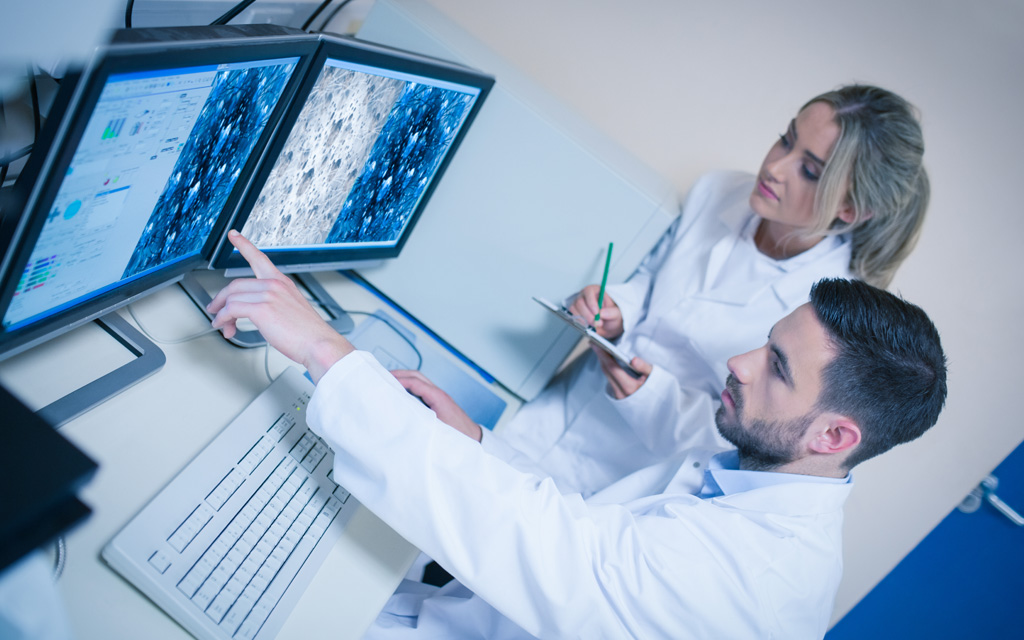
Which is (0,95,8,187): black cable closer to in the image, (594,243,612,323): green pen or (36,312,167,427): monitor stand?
(36,312,167,427): monitor stand

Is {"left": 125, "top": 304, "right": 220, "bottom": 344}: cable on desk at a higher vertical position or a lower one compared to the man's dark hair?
lower

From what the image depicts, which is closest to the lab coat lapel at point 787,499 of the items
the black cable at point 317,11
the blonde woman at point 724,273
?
the blonde woman at point 724,273

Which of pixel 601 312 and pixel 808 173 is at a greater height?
pixel 808 173

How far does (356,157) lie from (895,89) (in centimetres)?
116

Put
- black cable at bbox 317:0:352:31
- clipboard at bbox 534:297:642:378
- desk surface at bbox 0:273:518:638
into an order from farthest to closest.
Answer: black cable at bbox 317:0:352:31 < clipboard at bbox 534:297:642:378 < desk surface at bbox 0:273:518:638

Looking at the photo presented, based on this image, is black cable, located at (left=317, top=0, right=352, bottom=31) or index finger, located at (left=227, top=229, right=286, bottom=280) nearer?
index finger, located at (left=227, top=229, right=286, bottom=280)

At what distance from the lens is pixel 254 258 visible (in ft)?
2.68

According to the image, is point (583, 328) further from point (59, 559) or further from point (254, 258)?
point (59, 559)

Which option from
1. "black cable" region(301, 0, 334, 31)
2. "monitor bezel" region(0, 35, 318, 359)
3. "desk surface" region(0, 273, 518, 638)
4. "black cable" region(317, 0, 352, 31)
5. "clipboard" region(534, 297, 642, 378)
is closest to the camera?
"monitor bezel" region(0, 35, 318, 359)

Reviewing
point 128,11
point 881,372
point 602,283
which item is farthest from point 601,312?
point 128,11

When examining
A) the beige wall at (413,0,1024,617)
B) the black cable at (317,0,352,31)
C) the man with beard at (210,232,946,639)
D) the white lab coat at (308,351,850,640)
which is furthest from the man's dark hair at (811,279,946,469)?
the black cable at (317,0,352,31)

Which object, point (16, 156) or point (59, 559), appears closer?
point (59, 559)

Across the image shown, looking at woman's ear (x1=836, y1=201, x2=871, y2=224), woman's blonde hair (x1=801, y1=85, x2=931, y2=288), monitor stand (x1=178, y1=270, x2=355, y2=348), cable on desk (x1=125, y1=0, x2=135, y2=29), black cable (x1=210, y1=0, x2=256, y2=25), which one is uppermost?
woman's blonde hair (x1=801, y1=85, x2=931, y2=288)

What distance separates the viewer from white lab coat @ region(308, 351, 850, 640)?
780 millimetres
